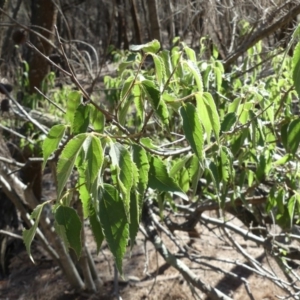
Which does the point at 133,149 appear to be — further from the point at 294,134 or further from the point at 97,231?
the point at 294,134

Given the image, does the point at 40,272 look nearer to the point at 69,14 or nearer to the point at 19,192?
the point at 19,192

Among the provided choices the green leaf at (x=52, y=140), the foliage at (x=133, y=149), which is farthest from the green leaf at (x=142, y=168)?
the green leaf at (x=52, y=140)

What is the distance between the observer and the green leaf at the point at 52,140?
1.21 m

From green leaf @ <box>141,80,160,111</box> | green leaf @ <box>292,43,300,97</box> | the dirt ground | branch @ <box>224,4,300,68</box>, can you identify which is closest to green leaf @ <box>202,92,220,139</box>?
green leaf @ <box>141,80,160,111</box>

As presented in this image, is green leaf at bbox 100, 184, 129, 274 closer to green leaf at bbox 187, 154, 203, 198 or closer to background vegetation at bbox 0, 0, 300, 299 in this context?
background vegetation at bbox 0, 0, 300, 299

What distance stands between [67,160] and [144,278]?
2999 millimetres

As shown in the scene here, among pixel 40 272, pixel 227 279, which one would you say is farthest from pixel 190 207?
pixel 40 272

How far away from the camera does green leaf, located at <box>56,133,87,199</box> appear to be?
3.03ft

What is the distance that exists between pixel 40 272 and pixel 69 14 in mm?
5240

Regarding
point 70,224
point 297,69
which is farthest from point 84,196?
point 297,69

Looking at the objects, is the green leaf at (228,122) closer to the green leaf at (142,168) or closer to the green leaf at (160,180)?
the green leaf at (160,180)

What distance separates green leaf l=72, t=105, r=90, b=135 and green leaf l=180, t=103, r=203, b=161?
0.82ft

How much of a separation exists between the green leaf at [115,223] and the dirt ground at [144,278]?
7.99ft

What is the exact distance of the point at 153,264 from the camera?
157 inches
